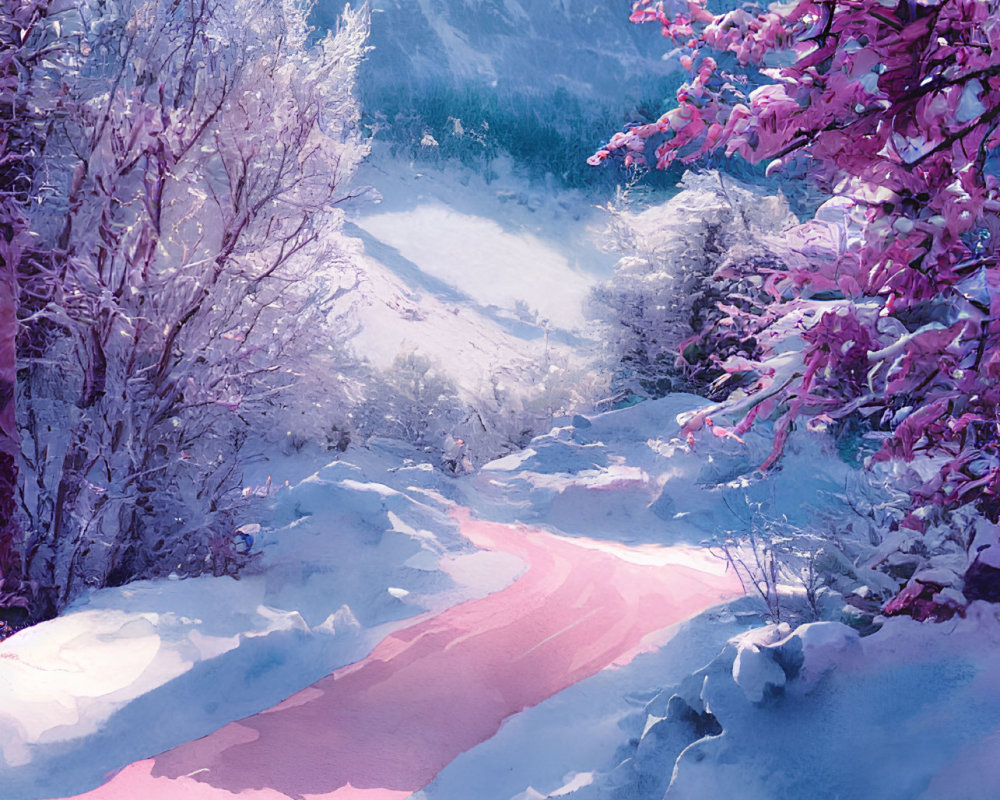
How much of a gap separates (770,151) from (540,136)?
26.1 metres

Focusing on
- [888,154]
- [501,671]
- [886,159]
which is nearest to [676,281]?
[501,671]

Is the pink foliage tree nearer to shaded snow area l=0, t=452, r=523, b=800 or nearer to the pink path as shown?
the pink path

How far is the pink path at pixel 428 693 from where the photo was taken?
3381 millimetres

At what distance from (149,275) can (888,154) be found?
423 centimetres

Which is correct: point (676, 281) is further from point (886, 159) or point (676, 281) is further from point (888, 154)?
point (886, 159)

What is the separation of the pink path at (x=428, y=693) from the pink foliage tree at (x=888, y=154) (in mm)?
2287

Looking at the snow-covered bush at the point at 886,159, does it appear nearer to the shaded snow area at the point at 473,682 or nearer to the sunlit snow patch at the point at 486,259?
the shaded snow area at the point at 473,682

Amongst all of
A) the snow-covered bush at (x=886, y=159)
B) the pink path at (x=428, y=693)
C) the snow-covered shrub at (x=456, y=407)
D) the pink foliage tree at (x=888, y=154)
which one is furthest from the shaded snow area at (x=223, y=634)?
the snow-covered shrub at (x=456, y=407)

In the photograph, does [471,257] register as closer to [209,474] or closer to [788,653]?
[209,474]

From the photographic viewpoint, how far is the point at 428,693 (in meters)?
4.21

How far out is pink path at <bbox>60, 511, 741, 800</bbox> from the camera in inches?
133

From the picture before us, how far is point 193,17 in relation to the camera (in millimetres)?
5039

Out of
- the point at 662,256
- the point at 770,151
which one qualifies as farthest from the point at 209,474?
the point at 662,256

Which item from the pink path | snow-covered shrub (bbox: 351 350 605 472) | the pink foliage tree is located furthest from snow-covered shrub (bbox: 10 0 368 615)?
snow-covered shrub (bbox: 351 350 605 472)
